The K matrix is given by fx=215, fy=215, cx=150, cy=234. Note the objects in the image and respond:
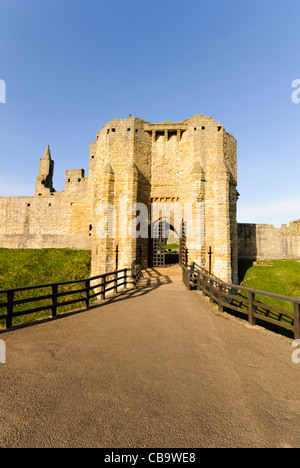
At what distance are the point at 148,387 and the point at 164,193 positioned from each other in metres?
15.2

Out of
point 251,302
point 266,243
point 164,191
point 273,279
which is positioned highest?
point 164,191

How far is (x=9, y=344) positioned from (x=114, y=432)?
10.6 ft

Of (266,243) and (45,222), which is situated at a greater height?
(45,222)

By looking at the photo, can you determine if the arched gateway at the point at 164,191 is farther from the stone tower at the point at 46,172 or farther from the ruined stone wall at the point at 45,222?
the stone tower at the point at 46,172

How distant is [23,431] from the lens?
2219mm

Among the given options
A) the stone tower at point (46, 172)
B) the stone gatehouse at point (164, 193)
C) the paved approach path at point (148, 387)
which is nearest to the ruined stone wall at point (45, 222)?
the stone gatehouse at point (164, 193)

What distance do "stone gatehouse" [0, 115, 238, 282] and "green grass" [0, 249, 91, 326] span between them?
Answer: 7.97 ft

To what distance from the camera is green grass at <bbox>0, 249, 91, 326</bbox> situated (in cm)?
1459

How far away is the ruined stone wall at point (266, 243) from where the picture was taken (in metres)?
21.5

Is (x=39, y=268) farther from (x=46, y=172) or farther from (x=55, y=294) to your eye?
(x=46, y=172)

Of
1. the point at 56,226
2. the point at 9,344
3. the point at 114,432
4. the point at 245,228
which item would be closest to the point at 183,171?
the point at 245,228

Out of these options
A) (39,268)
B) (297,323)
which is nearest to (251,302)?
(297,323)

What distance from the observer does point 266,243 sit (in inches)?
855
